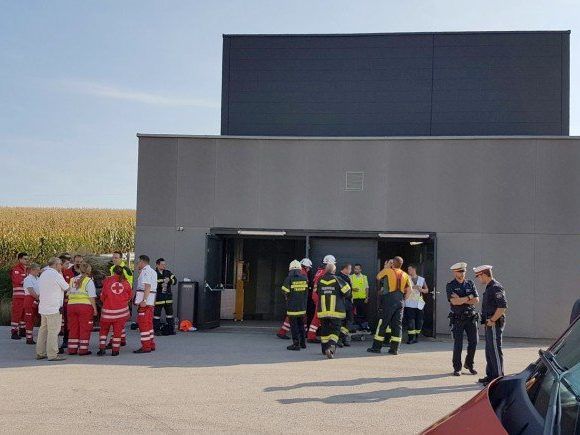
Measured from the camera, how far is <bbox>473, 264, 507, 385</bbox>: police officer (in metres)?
10.1

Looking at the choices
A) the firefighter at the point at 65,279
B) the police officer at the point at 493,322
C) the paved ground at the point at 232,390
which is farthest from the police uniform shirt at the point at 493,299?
the firefighter at the point at 65,279

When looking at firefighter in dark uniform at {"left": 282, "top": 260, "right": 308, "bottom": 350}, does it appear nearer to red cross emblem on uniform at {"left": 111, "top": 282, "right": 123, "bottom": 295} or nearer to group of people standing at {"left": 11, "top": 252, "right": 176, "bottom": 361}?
group of people standing at {"left": 11, "top": 252, "right": 176, "bottom": 361}

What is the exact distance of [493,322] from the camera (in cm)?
1018

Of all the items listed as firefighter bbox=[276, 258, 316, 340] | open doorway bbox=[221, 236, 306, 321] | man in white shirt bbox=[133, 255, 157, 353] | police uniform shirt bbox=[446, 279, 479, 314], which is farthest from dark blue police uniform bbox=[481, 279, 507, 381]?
open doorway bbox=[221, 236, 306, 321]

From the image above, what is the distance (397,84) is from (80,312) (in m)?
13.0

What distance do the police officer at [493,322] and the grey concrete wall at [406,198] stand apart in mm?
6107

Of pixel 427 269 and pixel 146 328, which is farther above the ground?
pixel 427 269

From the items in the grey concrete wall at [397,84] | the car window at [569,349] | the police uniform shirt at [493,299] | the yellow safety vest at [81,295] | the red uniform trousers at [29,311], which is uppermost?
the grey concrete wall at [397,84]

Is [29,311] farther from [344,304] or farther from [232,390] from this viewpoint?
[232,390]

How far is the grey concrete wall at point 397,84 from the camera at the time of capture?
20906 mm

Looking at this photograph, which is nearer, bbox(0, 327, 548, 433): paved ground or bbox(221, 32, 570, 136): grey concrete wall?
bbox(0, 327, 548, 433): paved ground

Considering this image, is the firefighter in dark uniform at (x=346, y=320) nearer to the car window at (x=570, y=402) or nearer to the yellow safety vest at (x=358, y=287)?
the yellow safety vest at (x=358, y=287)

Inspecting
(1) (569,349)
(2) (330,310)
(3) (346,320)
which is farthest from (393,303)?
(1) (569,349)

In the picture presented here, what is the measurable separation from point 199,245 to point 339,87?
769 cm
